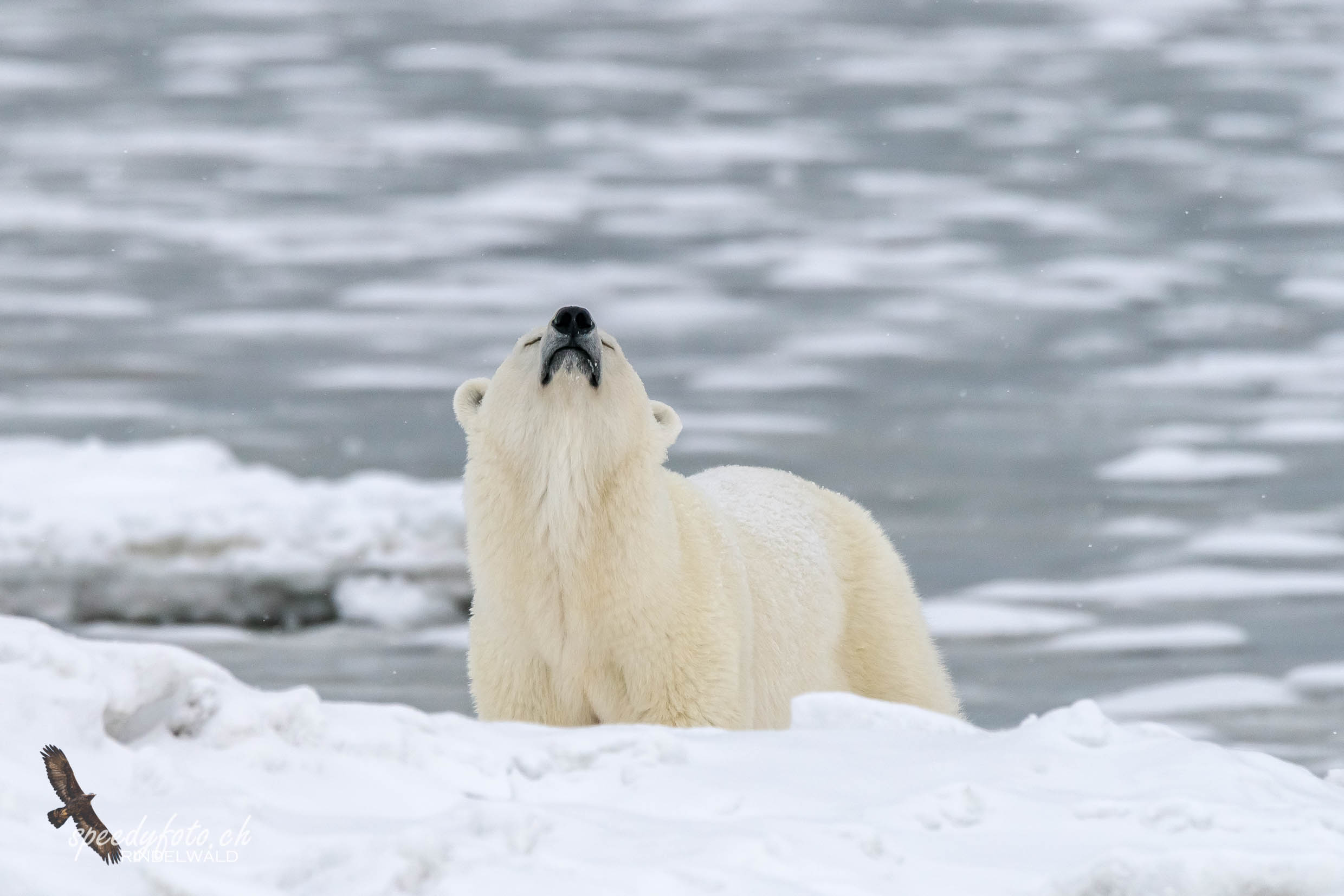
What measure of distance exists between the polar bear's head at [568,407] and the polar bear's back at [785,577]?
2.23 feet

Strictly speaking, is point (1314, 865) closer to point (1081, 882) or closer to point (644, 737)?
point (1081, 882)

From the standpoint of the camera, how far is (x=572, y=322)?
4215 mm

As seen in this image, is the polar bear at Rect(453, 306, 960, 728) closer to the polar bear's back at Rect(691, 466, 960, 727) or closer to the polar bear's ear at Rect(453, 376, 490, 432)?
the polar bear's ear at Rect(453, 376, 490, 432)

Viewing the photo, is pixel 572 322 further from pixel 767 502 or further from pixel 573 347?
pixel 767 502

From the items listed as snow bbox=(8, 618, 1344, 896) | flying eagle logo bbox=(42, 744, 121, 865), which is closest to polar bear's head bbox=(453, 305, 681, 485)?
snow bbox=(8, 618, 1344, 896)

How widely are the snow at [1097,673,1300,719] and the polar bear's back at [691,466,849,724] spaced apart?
2275 millimetres

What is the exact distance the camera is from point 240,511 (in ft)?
31.5

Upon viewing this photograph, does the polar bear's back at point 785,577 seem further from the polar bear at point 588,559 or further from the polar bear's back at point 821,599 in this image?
the polar bear at point 588,559

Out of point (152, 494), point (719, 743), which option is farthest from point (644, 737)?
point (152, 494)

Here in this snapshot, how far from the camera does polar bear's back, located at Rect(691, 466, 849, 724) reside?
16.0ft

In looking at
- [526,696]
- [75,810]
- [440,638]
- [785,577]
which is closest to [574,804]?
[75,810]

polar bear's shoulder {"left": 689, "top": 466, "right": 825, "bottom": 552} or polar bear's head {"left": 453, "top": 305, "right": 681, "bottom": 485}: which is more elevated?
polar bear's head {"left": 453, "top": 305, "right": 681, "bottom": 485}

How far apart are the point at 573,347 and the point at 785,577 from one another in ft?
4.15

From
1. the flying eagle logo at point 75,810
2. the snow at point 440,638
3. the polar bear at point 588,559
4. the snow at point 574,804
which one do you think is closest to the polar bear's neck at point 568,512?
the polar bear at point 588,559
